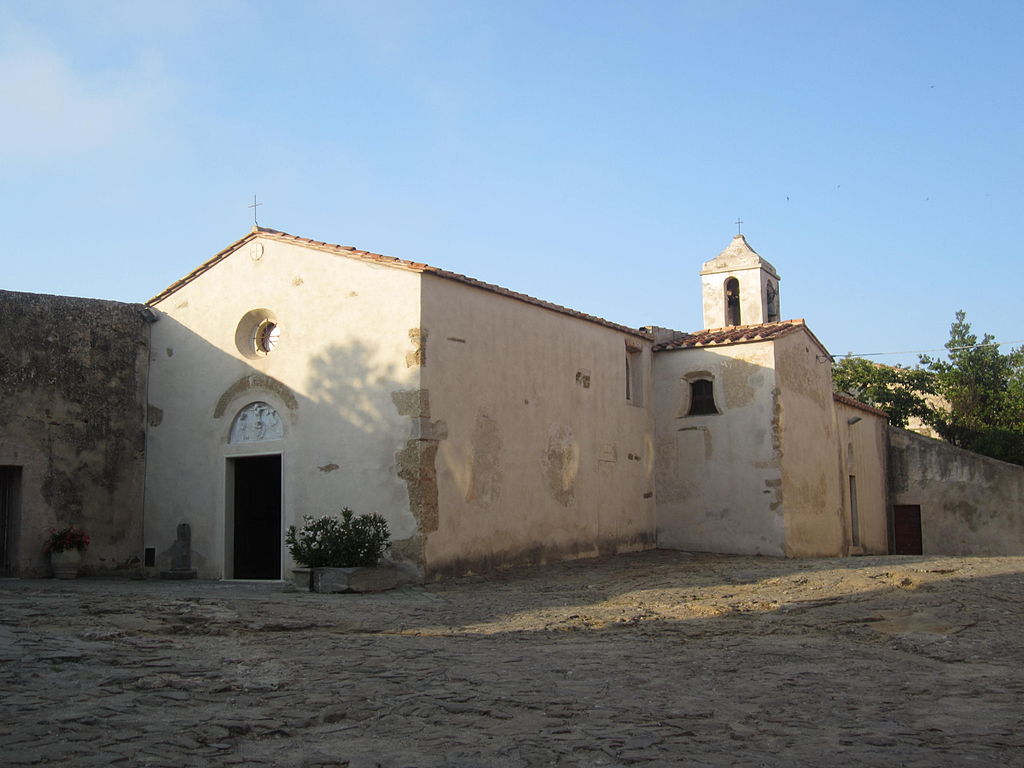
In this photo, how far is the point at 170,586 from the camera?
14258 mm

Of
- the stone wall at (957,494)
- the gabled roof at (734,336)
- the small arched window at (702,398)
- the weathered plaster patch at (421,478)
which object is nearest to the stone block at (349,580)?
the weathered plaster patch at (421,478)

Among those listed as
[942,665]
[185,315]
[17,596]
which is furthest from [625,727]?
[185,315]

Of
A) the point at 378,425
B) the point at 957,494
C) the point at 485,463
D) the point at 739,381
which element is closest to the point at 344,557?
the point at 378,425

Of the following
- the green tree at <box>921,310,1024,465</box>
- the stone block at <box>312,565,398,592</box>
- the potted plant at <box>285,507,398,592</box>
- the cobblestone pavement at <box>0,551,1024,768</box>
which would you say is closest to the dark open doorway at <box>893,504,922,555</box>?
the green tree at <box>921,310,1024,465</box>

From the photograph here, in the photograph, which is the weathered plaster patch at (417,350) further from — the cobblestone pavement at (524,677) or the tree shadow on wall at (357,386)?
the cobblestone pavement at (524,677)

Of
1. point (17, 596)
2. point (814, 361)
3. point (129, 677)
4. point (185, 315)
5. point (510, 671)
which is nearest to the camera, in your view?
point (129, 677)

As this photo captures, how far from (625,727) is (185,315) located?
13.8 meters

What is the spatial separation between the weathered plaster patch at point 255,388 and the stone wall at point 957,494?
1926 cm

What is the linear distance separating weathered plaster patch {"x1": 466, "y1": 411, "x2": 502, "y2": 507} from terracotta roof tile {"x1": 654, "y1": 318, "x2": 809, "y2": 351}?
6119 mm

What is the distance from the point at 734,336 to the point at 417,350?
8.17m

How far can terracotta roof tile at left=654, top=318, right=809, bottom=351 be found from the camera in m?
19.1

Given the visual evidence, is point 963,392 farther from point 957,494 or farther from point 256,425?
point 256,425

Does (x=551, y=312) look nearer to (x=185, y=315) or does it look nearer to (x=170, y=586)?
(x=185, y=315)

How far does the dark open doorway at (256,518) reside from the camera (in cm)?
1598
